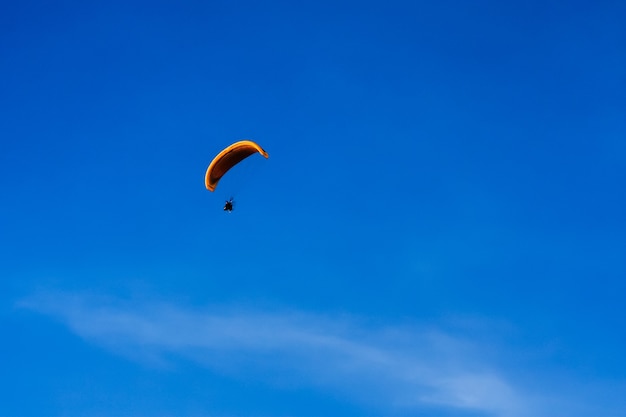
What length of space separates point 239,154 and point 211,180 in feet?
12.4

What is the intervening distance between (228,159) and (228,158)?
0.20m

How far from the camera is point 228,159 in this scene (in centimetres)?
5469

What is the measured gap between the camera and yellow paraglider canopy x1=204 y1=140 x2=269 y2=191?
5184 centimetres

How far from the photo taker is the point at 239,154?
54500 millimetres

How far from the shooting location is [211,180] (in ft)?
184

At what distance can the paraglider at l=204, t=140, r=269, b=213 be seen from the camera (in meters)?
51.9

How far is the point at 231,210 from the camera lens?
5578cm

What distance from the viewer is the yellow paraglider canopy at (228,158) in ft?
170

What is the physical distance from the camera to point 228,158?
179 feet

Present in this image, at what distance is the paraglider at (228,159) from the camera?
51.9 m

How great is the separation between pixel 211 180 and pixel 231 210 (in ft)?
10.6

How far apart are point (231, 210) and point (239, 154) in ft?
16.5
